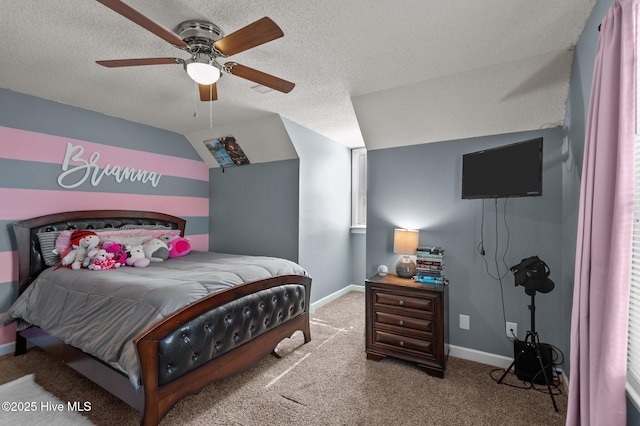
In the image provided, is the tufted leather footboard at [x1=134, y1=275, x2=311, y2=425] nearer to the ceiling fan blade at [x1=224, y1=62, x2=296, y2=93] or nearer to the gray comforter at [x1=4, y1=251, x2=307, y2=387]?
the gray comforter at [x1=4, y1=251, x2=307, y2=387]

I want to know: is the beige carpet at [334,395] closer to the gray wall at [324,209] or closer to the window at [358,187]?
the gray wall at [324,209]

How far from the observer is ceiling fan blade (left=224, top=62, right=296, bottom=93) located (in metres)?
1.96

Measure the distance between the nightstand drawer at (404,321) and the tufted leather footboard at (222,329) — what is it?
0.83m

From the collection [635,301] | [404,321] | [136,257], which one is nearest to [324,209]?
[404,321]

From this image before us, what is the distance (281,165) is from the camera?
4023mm

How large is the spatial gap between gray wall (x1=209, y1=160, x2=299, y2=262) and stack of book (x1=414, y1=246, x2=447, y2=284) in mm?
1647

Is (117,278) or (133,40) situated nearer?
(133,40)

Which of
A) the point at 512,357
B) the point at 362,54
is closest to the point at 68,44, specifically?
the point at 362,54

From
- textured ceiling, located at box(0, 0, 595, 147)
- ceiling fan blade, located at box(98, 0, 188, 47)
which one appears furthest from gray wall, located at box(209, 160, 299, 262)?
ceiling fan blade, located at box(98, 0, 188, 47)

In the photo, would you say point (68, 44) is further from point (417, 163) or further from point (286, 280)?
point (417, 163)

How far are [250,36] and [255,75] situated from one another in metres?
0.42

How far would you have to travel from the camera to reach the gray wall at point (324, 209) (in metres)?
3.95

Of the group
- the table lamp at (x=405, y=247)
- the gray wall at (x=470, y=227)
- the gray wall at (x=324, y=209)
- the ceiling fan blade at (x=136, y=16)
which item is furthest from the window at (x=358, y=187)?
the ceiling fan blade at (x=136, y=16)

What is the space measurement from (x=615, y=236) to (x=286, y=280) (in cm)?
227
